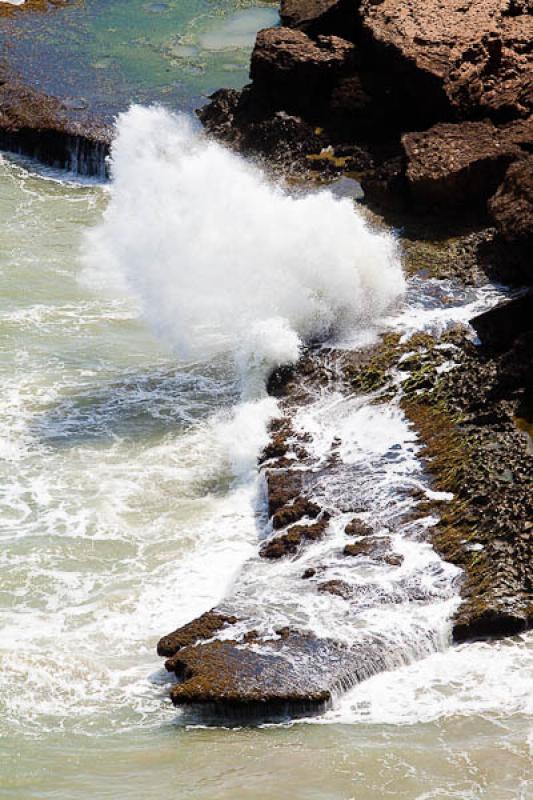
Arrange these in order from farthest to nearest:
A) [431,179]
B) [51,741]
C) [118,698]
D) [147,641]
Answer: [431,179], [147,641], [118,698], [51,741]

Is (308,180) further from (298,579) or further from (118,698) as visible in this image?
(118,698)

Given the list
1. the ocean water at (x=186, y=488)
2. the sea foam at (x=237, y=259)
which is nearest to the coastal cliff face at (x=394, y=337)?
the ocean water at (x=186, y=488)

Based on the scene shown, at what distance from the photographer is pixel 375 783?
30.3 ft

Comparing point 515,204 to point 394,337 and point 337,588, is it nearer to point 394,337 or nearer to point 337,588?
point 394,337

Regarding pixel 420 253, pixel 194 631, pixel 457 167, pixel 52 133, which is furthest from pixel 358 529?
pixel 52 133

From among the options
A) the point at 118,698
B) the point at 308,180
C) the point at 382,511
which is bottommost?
the point at 118,698

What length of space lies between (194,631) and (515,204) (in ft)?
24.6

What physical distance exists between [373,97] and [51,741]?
1396 cm

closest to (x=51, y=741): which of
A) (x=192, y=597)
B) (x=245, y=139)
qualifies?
(x=192, y=597)

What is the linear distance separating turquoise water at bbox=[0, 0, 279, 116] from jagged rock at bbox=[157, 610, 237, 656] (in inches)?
570

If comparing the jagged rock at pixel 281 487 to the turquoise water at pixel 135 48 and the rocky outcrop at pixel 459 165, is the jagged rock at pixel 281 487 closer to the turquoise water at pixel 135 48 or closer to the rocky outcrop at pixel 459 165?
the rocky outcrop at pixel 459 165

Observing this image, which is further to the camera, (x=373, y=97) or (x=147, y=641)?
(x=373, y=97)

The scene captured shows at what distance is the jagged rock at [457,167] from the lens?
18234 millimetres

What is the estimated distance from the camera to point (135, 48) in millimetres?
27484
